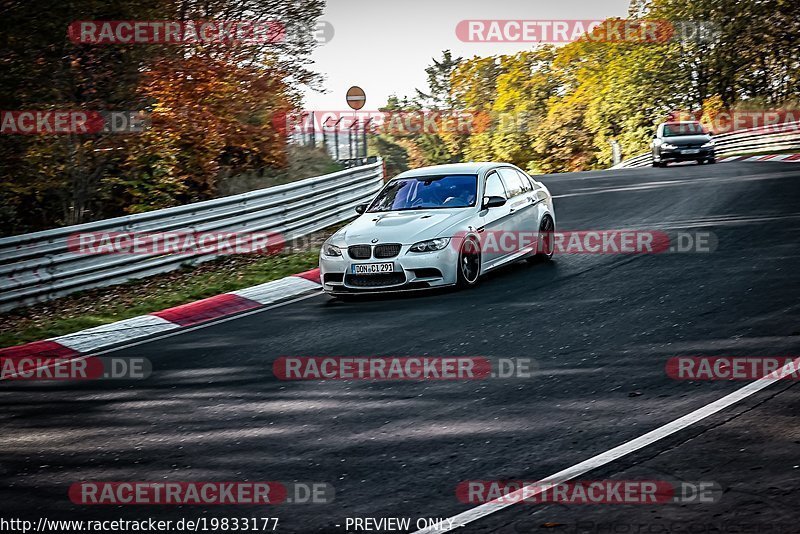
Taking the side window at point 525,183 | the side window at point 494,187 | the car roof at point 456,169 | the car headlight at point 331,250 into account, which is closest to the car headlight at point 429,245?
the car headlight at point 331,250

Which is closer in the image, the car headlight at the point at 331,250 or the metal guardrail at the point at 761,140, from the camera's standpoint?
the car headlight at the point at 331,250

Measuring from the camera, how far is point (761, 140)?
38.1 meters

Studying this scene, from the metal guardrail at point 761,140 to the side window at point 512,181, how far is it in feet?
82.0

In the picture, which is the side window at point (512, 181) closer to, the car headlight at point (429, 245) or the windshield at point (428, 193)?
the windshield at point (428, 193)

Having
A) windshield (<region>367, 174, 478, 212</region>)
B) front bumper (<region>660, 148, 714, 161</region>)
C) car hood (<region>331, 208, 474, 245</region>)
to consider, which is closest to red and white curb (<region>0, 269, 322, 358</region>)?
car hood (<region>331, 208, 474, 245</region>)

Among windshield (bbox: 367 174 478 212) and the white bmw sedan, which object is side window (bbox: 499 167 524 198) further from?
windshield (bbox: 367 174 478 212)

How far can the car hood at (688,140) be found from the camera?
3276 centimetres

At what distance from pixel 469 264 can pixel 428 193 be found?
1342mm

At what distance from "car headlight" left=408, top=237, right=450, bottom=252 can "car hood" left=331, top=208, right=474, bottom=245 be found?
0.05 meters

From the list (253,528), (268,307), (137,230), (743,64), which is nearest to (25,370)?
(268,307)

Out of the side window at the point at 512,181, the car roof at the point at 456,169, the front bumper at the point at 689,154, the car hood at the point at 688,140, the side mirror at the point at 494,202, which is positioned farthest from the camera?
→ the car hood at the point at 688,140

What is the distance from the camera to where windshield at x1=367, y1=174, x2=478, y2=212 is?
12.4 m

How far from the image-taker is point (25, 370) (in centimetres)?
997

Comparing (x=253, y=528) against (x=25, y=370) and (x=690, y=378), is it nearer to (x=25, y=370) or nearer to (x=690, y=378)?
(x=690, y=378)
